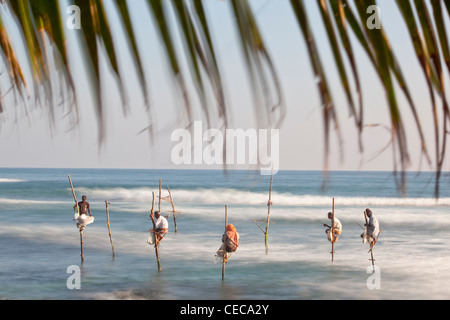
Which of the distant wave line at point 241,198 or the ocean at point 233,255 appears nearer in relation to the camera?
the ocean at point 233,255

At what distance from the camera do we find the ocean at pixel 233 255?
11883 millimetres

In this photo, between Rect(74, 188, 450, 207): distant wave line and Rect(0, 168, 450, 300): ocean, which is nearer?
Rect(0, 168, 450, 300): ocean

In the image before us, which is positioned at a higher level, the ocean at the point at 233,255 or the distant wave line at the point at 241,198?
the distant wave line at the point at 241,198

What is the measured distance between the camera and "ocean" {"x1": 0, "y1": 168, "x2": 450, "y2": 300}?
11883 mm

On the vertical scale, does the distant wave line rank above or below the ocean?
above

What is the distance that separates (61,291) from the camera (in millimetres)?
11508

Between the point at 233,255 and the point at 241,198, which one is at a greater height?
the point at 241,198

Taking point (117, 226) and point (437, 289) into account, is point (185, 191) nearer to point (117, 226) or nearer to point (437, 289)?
point (117, 226)

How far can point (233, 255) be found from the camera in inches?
651

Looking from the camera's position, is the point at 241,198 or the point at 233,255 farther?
the point at 241,198

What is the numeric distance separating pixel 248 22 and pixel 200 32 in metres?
0.05
